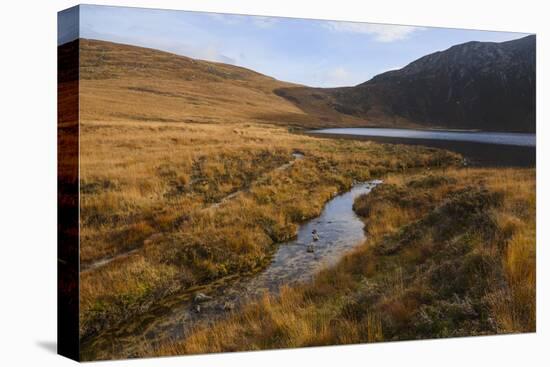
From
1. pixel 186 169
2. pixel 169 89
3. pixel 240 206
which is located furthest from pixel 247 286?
pixel 169 89

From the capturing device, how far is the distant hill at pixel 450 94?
10.8 metres

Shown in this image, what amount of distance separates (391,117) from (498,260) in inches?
115

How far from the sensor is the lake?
1089 centimetres

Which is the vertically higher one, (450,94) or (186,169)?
(450,94)

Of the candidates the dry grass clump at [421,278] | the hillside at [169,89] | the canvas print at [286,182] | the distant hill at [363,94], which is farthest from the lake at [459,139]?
the hillside at [169,89]

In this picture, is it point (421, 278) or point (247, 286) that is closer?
point (247, 286)

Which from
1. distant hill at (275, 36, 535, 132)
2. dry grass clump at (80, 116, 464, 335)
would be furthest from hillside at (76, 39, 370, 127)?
distant hill at (275, 36, 535, 132)

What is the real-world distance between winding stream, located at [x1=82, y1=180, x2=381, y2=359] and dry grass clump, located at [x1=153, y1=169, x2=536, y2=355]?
179mm

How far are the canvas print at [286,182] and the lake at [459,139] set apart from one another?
3 cm

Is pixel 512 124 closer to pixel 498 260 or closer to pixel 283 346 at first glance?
pixel 498 260

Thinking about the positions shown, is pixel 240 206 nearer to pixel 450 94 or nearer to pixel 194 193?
pixel 194 193

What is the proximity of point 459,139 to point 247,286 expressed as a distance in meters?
4.45

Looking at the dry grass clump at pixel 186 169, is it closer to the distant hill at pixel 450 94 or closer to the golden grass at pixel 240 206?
the golden grass at pixel 240 206

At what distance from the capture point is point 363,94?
10.9 m
